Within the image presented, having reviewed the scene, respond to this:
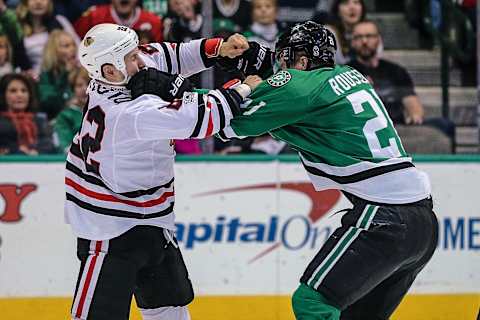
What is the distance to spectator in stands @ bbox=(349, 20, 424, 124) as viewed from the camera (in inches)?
258

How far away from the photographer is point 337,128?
365 cm

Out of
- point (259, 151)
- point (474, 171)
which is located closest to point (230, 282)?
point (259, 151)

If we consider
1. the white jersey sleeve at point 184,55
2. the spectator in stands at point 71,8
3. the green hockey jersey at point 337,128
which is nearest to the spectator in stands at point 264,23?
the spectator in stands at point 71,8

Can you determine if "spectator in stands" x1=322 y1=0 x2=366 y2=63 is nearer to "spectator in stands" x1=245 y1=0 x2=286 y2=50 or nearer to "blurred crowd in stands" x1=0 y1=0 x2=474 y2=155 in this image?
"blurred crowd in stands" x1=0 y1=0 x2=474 y2=155

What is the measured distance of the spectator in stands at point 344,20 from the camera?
6582mm

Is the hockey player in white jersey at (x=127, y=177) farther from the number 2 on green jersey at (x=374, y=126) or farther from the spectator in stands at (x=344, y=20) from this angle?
the spectator in stands at (x=344, y=20)

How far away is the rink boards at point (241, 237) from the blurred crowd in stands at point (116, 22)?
0.57 metres

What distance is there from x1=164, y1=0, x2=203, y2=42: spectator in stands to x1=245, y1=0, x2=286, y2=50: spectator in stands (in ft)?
1.04

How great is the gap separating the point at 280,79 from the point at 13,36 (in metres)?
3.05

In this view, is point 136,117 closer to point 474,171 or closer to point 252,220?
point 252,220

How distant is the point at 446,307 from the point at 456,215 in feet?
1.61

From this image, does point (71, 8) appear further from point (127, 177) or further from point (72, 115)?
point (127, 177)

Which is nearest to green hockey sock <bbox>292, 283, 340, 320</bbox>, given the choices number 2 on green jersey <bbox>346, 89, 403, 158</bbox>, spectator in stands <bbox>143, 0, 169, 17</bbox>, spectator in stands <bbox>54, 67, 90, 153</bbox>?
number 2 on green jersey <bbox>346, 89, 403, 158</bbox>

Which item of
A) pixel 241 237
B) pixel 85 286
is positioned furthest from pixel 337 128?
pixel 241 237
